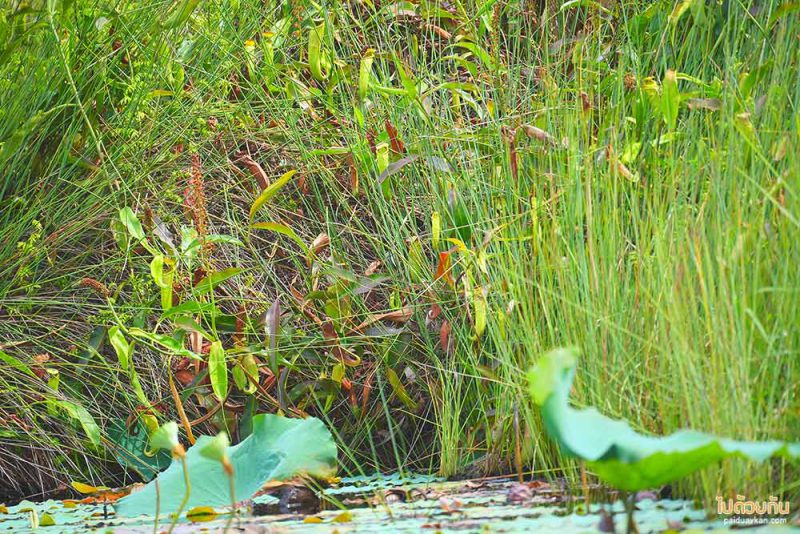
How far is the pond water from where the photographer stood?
1.49 m

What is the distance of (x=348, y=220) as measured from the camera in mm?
2652

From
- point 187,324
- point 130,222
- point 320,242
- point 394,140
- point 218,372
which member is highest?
point 394,140

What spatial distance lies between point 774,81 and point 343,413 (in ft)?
4.51

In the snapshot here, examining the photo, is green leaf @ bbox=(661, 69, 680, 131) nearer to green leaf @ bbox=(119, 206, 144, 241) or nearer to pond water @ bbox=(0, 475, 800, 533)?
pond water @ bbox=(0, 475, 800, 533)

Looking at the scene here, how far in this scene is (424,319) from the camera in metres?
2.45

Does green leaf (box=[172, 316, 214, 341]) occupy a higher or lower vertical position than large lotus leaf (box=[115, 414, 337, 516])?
higher

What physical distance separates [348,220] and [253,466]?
0.92m

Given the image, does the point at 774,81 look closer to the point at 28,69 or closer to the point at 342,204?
the point at 342,204

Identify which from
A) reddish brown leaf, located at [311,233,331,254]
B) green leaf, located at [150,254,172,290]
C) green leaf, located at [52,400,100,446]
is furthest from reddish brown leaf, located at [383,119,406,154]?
green leaf, located at [52,400,100,446]

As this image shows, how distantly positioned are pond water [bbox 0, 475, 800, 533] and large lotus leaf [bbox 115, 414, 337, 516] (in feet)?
0.14

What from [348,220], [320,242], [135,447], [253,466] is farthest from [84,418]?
[348,220]
